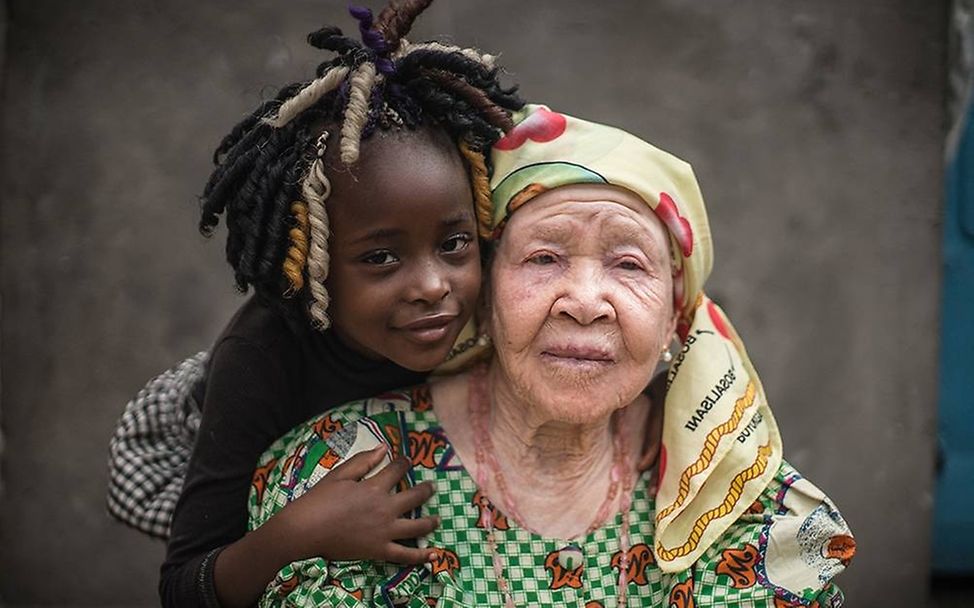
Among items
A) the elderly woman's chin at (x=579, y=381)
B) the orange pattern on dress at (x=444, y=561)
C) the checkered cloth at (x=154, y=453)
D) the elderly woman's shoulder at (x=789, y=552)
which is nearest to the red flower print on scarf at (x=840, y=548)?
the elderly woman's shoulder at (x=789, y=552)

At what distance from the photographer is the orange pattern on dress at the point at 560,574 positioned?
2623mm

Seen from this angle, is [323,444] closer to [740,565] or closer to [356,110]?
[356,110]

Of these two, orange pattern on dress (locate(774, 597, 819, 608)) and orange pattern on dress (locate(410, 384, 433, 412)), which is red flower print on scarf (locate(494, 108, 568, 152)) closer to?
orange pattern on dress (locate(410, 384, 433, 412))

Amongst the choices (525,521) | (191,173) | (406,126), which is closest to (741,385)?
(525,521)

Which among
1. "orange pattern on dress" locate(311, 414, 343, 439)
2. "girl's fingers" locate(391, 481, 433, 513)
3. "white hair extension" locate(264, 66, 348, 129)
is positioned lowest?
"girl's fingers" locate(391, 481, 433, 513)

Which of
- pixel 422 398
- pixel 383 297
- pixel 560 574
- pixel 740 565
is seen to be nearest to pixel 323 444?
pixel 422 398

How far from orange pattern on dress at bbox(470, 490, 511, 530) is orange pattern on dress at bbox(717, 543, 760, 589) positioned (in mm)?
475

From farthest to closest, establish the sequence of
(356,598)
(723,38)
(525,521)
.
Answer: (723,38), (525,521), (356,598)

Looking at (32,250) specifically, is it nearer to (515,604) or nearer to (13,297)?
(13,297)

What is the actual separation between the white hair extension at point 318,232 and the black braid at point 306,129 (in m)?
0.03

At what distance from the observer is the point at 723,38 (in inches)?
178

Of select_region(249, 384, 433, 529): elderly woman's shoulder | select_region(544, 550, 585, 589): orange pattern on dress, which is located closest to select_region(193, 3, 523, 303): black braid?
select_region(249, 384, 433, 529): elderly woman's shoulder

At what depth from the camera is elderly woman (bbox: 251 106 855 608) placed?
2521 millimetres

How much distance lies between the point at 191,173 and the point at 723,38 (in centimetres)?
208
